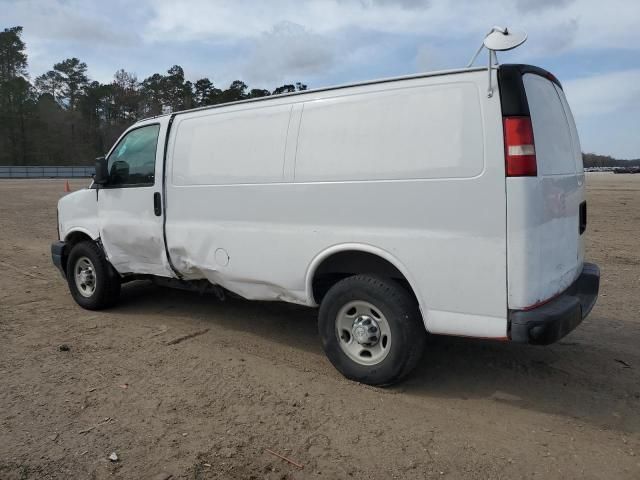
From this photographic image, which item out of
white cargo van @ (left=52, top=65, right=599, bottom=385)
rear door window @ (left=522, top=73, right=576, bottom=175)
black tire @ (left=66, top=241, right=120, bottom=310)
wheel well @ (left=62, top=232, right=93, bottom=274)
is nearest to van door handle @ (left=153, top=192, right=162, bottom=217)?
white cargo van @ (left=52, top=65, right=599, bottom=385)

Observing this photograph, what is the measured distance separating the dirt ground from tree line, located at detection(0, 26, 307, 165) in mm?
→ 57747

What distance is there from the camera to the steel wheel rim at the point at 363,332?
395 cm

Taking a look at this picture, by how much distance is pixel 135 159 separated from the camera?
5660 mm

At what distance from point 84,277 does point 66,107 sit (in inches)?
3404

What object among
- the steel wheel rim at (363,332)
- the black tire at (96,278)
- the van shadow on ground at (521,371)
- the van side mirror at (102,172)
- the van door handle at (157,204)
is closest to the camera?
the van shadow on ground at (521,371)

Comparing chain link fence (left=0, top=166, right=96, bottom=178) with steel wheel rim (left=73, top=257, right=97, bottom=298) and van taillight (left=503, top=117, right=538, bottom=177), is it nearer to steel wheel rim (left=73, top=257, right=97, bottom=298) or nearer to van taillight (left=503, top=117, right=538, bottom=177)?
steel wheel rim (left=73, top=257, right=97, bottom=298)

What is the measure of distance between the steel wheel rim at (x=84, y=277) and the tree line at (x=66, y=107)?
183ft

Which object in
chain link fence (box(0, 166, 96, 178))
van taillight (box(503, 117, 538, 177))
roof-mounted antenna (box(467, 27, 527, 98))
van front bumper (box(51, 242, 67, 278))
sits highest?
chain link fence (box(0, 166, 96, 178))

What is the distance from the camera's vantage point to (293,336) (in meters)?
5.25

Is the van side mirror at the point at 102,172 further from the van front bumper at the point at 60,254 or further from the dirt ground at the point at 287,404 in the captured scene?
the dirt ground at the point at 287,404

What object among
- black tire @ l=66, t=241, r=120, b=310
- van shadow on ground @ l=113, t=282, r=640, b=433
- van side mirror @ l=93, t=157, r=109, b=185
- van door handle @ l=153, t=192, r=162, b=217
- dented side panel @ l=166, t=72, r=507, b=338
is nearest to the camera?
dented side panel @ l=166, t=72, r=507, b=338

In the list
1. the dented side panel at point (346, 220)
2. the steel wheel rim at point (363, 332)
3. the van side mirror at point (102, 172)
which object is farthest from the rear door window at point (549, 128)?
the van side mirror at point (102, 172)

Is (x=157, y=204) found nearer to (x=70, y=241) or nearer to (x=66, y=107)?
(x=70, y=241)

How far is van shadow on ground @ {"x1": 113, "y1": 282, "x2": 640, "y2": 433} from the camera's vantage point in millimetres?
3737
